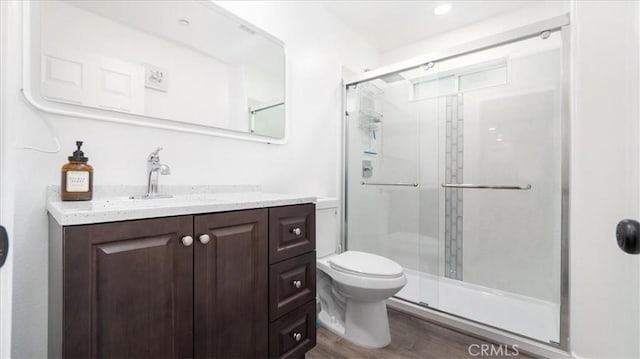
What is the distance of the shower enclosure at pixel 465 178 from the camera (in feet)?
6.45

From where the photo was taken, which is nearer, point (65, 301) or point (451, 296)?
point (65, 301)

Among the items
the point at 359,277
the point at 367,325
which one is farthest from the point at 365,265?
the point at 367,325

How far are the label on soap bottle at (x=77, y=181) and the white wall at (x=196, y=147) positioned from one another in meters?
0.12

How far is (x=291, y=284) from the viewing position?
118cm

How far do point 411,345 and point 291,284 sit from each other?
A: 929mm

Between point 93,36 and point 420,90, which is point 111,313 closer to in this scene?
point 93,36

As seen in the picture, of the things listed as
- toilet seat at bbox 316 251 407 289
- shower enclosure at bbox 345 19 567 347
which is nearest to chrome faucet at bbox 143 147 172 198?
toilet seat at bbox 316 251 407 289

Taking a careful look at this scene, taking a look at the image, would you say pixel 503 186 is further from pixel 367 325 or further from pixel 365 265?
pixel 367 325

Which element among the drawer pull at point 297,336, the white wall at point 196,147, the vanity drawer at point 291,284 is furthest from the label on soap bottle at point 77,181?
the drawer pull at point 297,336

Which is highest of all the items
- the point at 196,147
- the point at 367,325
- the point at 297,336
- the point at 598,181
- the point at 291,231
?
the point at 196,147

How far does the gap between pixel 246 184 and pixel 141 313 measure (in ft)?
3.00

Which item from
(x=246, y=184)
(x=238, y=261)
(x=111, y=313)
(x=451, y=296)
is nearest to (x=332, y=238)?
(x=246, y=184)

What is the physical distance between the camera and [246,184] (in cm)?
159

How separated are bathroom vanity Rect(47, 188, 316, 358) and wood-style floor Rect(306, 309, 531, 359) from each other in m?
0.43
